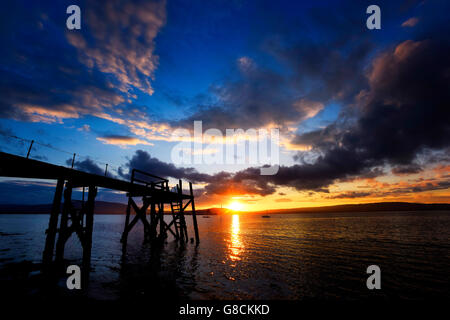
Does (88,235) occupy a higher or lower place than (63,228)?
lower

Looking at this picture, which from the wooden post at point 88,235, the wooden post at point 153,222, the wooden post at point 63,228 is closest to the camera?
the wooden post at point 88,235

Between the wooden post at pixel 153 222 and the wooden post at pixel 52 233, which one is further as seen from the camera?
the wooden post at pixel 153 222

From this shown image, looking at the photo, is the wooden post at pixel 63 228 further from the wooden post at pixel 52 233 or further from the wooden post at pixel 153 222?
the wooden post at pixel 153 222

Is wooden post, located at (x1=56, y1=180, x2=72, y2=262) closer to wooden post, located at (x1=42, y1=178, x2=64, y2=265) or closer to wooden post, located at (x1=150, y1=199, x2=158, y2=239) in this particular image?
wooden post, located at (x1=42, y1=178, x2=64, y2=265)

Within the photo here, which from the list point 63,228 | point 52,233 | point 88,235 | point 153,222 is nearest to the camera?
point 52,233

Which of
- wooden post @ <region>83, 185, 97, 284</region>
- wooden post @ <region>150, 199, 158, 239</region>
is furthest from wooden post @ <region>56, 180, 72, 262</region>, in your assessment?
wooden post @ <region>150, 199, 158, 239</region>

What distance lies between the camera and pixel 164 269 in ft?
43.9

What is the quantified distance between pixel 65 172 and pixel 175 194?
1241 cm

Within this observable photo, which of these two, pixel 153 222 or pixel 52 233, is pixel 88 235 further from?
pixel 153 222

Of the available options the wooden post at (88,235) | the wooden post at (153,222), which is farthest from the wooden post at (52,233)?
the wooden post at (153,222)

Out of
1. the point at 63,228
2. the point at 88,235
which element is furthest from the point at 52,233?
the point at 88,235
